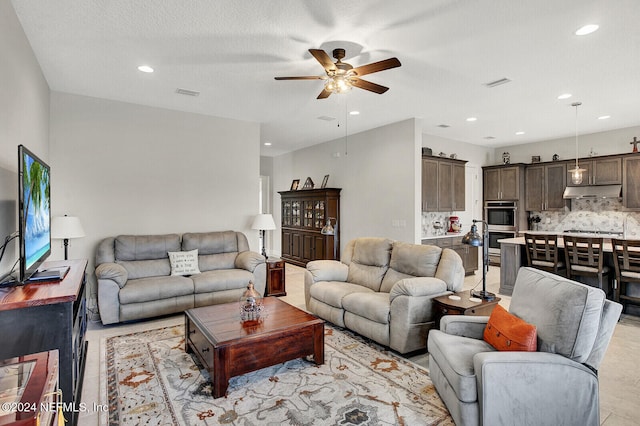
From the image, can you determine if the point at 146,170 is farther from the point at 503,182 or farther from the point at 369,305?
the point at 503,182

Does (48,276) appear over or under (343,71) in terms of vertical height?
under

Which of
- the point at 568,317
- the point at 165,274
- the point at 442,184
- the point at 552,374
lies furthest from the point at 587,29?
the point at 165,274

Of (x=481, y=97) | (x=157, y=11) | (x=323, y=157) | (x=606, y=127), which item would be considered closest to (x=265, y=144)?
(x=323, y=157)

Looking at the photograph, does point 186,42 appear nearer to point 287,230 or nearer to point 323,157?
point 323,157

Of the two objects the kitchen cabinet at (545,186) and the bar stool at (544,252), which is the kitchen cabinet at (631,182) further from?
the bar stool at (544,252)

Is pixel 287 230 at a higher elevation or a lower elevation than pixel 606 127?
lower

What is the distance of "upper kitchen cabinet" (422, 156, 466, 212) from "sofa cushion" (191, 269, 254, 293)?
337 centimetres

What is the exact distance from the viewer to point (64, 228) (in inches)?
151

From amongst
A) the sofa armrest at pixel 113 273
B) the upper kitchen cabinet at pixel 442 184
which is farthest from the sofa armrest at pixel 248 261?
the upper kitchen cabinet at pixel 442 184

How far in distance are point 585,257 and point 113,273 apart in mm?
5773

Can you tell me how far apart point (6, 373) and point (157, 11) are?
2.48 m

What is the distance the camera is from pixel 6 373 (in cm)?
109

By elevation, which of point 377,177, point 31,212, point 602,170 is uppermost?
point 602,170

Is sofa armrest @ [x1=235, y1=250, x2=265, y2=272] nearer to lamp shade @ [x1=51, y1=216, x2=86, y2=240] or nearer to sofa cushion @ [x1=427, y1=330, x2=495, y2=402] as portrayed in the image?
lamp shade @ [x1=51, y1=216, x2=86, y2=240]
